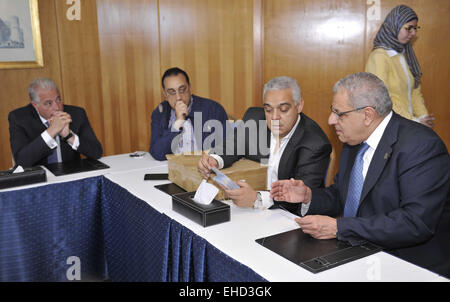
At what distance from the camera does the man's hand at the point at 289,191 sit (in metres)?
1.80

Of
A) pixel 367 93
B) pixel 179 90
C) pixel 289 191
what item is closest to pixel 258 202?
pixel 289 191

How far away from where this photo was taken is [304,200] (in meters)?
1.89

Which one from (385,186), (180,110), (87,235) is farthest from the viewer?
(180,110)

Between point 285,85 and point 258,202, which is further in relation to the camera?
point 285,85

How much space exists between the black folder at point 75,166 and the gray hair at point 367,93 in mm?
1801

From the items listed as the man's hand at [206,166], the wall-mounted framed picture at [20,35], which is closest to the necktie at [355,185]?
the man's hand at [206,166]

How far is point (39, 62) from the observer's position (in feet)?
13.1

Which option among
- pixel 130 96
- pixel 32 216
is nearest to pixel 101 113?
pixel 130 96

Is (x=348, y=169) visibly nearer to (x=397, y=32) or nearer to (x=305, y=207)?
(x=305, y=207)

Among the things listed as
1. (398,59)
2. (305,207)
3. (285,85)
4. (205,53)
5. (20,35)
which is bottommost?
(305,207)

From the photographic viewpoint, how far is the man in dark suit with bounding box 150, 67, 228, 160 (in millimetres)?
3019

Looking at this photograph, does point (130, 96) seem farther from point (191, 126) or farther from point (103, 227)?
point (103, 227)

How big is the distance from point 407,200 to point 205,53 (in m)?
3.59

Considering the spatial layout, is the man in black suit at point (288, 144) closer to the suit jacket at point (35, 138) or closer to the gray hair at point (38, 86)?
the suit jacket at point (35, 138)
